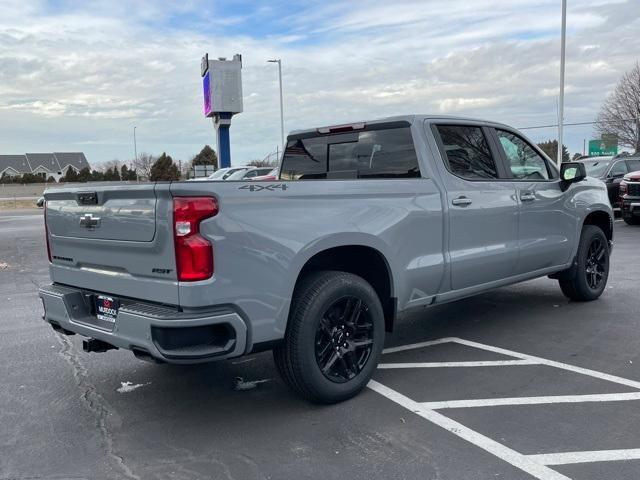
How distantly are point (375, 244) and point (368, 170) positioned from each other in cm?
113

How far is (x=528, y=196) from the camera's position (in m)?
5.71

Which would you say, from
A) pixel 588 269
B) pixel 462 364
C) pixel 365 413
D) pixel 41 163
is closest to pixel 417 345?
pixel 462 364

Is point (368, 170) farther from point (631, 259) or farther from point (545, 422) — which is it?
point (631, 259)

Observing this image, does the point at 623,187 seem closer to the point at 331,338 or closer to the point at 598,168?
the point at 598,168

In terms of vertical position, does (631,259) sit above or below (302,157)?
below

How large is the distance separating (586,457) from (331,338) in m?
1.66

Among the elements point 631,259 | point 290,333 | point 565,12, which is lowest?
point 631,259

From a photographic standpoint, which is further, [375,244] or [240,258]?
[375,244]

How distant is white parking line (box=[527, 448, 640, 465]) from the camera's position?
10.7 ft

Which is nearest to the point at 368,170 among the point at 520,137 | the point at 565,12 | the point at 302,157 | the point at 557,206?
the point at 302,157

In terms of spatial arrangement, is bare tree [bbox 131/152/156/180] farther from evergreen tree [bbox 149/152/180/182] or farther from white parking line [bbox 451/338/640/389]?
white parking line [bbox 451/338/640/389]

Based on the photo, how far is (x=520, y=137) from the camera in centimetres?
599

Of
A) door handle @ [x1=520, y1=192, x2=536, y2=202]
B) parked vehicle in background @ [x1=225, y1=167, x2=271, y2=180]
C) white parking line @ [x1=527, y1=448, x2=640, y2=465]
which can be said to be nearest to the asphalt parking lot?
white parking line @ [x1=527, y1=448, x2=640, y2=465]

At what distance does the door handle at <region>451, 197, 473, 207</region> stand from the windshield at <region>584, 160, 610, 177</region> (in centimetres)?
1330
